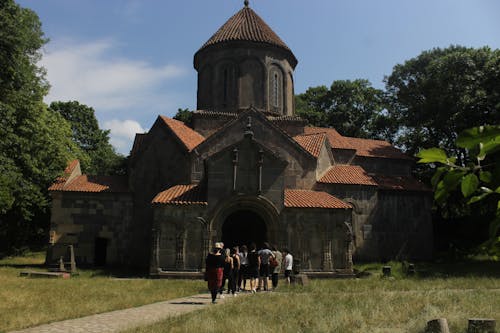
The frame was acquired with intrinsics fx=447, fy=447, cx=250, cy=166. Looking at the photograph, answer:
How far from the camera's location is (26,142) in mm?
20734

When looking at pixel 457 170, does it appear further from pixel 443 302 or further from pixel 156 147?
pixel 156 147

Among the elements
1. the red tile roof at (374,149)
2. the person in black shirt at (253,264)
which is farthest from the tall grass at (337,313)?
the red tile roof at (374,149)

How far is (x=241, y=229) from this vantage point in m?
20.6

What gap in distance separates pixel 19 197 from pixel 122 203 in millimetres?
4570

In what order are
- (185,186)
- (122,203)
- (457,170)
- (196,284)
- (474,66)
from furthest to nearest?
(474,66) < (122,203) < (185,186) < (196,284) < (457,170)

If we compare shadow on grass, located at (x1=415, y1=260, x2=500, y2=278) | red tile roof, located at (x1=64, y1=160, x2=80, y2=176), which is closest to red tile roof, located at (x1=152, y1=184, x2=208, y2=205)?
red tile roof, located at (x1=64, y1=160, x2=80, y2=176)

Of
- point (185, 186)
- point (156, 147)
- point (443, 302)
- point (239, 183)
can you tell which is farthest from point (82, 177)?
point (443, 302)

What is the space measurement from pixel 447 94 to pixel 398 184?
6.48m

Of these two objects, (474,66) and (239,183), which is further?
Answer: (474,66)

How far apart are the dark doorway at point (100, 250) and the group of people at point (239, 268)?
973 centimetres

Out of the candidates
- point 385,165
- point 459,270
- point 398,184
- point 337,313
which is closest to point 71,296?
point 337,313

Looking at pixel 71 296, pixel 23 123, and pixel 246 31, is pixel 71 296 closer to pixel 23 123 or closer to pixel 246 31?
pixel 23 123

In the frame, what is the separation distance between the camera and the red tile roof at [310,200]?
18141 mm

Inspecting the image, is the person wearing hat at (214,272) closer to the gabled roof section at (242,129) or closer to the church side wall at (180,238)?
the church side wall at (180,238)
